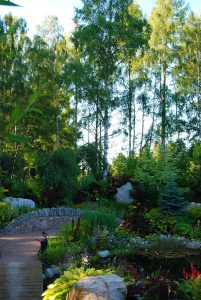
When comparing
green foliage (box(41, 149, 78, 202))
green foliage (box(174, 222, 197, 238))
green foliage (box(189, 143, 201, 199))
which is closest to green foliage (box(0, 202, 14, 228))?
green foliage (box(41, 149, 78, 202))

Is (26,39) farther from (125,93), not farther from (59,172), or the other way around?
(59,172)

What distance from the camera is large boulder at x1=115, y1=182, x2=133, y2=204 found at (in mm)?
16156

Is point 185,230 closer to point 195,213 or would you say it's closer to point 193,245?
point 193,245

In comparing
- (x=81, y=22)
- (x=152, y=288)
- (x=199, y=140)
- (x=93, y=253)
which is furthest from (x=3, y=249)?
(x=199, y=140)

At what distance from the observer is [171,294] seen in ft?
18.8

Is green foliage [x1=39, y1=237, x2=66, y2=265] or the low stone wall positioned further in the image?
the low stone wall

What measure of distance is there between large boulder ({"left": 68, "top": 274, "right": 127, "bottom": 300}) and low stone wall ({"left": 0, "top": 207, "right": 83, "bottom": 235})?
757 centimetres

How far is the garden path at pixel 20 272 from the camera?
6426 millimetres

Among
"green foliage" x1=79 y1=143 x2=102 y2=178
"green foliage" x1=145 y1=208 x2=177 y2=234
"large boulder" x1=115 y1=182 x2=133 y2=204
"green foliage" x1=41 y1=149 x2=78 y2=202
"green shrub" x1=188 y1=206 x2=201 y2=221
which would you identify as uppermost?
"green foliage" x1=79 y1=143 x2=102 y2=178

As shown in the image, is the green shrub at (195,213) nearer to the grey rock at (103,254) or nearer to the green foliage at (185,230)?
the green foliage at (185,230)

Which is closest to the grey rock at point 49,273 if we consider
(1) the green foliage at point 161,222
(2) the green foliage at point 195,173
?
(1) the green foliage at point 161,222

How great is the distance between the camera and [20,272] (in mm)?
7215

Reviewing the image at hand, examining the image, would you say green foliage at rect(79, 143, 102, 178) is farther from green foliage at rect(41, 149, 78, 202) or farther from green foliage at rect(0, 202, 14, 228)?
green foliage at rect(0, 202, 14, 228)

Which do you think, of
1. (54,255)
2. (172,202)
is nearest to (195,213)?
(172,202)
